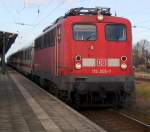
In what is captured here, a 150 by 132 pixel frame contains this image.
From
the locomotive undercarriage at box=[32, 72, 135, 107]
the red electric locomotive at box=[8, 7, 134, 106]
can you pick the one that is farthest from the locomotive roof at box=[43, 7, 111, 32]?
the locomotive undercarriage at box=[32, 72, 135, 107]

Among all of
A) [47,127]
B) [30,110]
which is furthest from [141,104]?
[47,127]

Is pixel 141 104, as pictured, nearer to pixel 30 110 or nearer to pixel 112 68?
pixel 112 68

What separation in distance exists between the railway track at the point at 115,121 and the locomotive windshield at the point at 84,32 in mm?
2651

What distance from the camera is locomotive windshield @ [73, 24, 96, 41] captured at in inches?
674

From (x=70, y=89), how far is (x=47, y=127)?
563 centimetres

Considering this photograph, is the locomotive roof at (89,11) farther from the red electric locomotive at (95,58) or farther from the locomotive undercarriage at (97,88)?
the locomotive undercarriage at (97,88)

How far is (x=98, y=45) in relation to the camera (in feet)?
56.2

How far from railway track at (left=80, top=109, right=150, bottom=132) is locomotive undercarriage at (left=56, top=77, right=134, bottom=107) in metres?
0.53

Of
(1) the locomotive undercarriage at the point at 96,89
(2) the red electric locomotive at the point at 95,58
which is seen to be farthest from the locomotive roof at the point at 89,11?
(1) the locomotive undercarriage at the point at 96,89

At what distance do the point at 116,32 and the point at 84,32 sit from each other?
1.19m

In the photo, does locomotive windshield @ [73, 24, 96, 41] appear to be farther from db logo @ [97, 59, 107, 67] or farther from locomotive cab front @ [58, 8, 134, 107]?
db logo @ [97, 59, 107, 67]

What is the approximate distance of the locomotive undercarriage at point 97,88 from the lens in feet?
54.6

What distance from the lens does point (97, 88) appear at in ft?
55.1

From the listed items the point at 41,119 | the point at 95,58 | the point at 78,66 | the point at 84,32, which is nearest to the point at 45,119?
the point at 41,119
